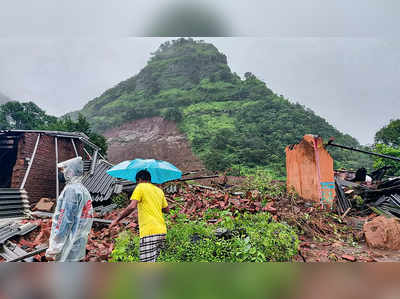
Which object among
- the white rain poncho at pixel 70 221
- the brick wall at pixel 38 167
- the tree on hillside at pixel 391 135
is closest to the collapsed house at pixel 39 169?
the brick wall at pixel 38 167

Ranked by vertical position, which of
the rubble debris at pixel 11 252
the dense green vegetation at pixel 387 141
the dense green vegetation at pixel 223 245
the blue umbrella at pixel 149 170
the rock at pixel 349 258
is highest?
the dense green vegetation at pixel 387 141

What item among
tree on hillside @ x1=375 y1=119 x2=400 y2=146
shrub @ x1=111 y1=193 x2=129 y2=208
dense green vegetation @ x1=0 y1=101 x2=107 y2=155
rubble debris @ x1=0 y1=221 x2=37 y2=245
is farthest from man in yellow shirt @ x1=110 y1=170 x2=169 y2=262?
tree on hillside @ x1=375 y1=119 x2=400 y2=146

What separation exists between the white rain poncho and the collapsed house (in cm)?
350

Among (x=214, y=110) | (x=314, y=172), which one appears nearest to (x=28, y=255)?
(x=314, y=172)

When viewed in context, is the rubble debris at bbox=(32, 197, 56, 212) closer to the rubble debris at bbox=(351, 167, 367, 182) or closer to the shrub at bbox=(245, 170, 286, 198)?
the shrub at bbox=(245, 170, 286, 198)

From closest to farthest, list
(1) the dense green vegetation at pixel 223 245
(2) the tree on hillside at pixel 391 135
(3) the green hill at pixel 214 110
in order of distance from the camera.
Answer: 1. (1) the dense green vegetation at pixel 223 245
2. (2) the tree on hillside at pixel 391 135
3. (3) the green hill at pixel 214 110

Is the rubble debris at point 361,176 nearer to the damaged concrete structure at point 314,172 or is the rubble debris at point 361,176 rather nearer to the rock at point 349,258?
the damaged concrete structure at point 314,172

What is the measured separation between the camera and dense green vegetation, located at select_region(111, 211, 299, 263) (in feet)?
7.98

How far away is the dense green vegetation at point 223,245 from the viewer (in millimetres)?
2434

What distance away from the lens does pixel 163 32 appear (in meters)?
1.23

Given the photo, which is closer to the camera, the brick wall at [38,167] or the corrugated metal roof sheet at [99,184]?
the brick wall at [38,167]

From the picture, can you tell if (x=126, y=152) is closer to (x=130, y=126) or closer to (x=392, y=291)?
(x=130, y=126)

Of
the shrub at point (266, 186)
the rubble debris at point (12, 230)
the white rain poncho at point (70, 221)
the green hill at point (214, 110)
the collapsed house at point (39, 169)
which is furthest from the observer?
the green hill at point (214, 110)

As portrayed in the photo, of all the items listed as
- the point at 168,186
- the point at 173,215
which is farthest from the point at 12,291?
the point at 168,186
